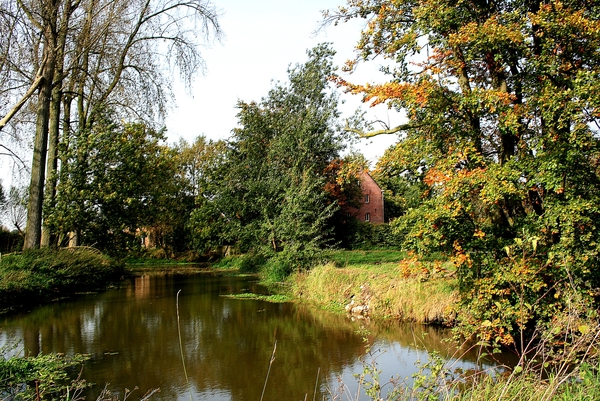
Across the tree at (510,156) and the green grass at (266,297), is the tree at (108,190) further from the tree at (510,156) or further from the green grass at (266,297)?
the tree at (510,156)

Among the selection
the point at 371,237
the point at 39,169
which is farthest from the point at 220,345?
the point at 371,237

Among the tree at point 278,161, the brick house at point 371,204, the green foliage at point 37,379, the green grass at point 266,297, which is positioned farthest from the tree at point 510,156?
the brick house at point 371,204

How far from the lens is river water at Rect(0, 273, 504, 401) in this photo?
6.92m

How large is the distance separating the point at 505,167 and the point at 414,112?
193cm

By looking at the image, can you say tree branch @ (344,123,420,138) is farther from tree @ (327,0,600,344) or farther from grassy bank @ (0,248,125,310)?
grassy bank @ (0,248,125,310)

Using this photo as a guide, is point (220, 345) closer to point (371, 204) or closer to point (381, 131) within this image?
point (381, 131)

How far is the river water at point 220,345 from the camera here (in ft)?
22.7

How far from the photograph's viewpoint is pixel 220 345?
30.7 ft

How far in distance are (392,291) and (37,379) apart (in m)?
8.28

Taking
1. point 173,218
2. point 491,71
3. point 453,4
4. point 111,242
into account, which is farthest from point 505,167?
point 173,218

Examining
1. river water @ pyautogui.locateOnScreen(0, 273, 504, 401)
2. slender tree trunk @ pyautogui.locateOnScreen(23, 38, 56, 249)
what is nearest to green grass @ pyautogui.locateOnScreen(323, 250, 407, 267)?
river water @ pyautogui.locateOnScreen(0, 273, 504, 401)

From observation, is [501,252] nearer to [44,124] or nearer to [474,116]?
[474,116]

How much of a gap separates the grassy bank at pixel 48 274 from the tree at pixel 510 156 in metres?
10.5

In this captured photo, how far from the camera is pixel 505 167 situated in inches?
327
